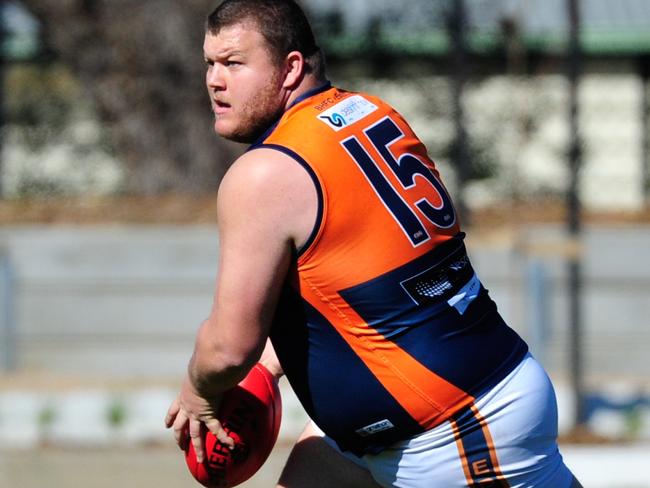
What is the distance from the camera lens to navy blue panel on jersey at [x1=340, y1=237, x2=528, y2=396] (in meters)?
3.23

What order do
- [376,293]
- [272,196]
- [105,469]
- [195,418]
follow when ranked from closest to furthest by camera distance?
[272,196], [376,293], [195,418], [105,469]

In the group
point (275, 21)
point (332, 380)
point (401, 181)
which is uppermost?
point (275, 21)

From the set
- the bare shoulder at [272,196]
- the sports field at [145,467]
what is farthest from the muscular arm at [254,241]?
the sports field at [145,467]

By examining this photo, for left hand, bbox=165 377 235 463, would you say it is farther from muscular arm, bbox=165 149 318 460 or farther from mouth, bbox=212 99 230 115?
mouth, bbox=212 99 230 115

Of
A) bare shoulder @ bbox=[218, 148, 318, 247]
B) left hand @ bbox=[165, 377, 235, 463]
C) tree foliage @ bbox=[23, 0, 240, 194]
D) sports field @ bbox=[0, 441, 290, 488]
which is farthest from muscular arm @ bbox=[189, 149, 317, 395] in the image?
tree foliage @ bbox=[23, 0, 240, 194]

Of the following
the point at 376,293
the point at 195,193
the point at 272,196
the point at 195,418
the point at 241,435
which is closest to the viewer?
the point at 272,196

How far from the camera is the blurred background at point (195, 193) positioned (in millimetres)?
8352

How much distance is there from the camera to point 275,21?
3336 mm

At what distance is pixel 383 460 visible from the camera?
11.4ft

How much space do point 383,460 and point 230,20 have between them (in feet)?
3.97

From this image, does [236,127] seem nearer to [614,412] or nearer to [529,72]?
[614,412]

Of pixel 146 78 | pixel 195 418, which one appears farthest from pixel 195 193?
pixel 195 418

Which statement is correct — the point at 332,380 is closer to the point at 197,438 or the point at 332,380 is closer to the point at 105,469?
the point at 197,438

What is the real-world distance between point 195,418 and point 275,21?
1.05 meters
